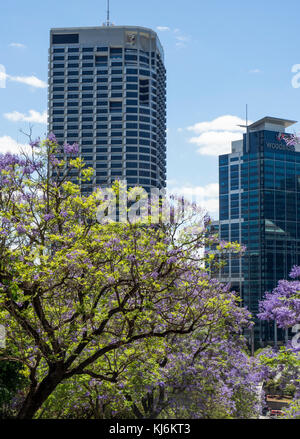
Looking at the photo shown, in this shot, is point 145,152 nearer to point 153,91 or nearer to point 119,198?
point 153,91

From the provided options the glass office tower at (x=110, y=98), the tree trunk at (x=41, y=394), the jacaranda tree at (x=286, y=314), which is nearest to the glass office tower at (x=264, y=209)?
the glass office tower at (x=110, y=98)

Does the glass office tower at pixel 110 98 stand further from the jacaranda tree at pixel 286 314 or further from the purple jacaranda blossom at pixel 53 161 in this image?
the purple jacaranda blossom at pixel 53 161

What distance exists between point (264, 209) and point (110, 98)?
51.6 metres

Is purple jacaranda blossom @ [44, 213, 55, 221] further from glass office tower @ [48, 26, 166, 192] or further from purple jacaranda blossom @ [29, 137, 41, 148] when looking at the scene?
glass office tower @ [48, 26, 166, 192]

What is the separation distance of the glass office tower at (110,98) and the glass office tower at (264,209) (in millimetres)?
23816

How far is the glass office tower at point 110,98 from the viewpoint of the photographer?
16050cm

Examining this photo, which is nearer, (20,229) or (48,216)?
(20,229)

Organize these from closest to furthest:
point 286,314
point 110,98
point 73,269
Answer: point 73,269 < point 286,314 < point 110,98

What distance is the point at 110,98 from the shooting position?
164m

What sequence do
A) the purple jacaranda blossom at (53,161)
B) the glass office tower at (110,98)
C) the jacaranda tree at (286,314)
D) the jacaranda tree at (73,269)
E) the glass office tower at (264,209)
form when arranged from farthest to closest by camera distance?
the glass office tower at (110,98) < the glass office tower at (264,209) < the jacaranda tree at (286,314) < the purple jacaranda blossom at (53,161) < the jacaranda tree at (73,269)

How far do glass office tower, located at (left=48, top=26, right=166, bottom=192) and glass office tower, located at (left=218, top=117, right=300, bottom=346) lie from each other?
78.1ft

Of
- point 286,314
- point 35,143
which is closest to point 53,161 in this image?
point 35,143

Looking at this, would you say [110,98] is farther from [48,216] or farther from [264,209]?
[48,216]
